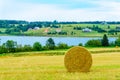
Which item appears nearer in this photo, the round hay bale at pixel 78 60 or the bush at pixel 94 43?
the round hay bale at pixel 78 60

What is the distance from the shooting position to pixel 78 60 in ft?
68.9

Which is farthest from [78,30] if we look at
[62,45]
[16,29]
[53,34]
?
[62,45]

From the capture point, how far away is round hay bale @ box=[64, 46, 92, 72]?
20.8m

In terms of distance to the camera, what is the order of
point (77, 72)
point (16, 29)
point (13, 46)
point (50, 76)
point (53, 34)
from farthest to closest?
point (16, 29)
point (53, 34)
point (13, 46)
point (77, 72)
point (50, 76)

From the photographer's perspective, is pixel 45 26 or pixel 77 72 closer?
pixel 77 72

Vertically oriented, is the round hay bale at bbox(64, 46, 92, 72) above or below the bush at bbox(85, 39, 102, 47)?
above

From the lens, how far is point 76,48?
2138 cm

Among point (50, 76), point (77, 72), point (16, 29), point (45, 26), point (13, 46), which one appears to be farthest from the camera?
point (45, 26)

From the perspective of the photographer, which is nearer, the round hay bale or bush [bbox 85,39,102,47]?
the round hay bale

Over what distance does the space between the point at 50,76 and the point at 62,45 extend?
42.9m

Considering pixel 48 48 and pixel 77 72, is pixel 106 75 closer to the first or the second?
pixel 77 72

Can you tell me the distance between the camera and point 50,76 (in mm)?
17953

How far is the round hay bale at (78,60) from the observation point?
68.1 feet

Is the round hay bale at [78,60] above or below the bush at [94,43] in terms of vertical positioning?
above
